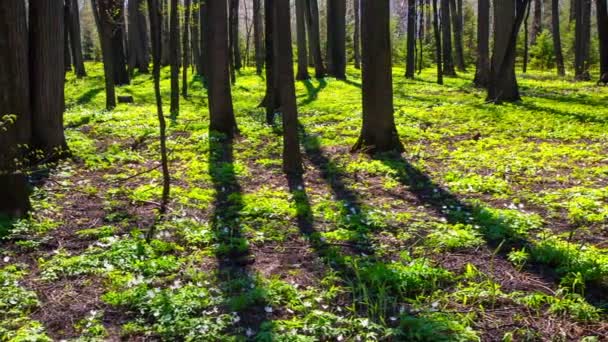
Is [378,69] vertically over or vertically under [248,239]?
over

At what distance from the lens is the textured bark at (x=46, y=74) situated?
788cm

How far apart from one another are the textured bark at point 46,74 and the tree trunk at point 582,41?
20.9 m

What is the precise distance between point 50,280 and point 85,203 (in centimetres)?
233

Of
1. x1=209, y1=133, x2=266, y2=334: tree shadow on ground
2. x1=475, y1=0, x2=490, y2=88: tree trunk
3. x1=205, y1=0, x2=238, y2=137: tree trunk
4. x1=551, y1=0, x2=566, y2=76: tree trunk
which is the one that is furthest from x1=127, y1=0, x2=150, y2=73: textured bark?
x1=551, y1=0, x2=566, y2=76: tree trunk

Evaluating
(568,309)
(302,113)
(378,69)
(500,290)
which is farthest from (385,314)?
(302,113)

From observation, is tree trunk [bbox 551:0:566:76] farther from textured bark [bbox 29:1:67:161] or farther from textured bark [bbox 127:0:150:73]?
textured bark [bbox 29:1:67:161]

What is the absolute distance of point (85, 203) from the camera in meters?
6.88

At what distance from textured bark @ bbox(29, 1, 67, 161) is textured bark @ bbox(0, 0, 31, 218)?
5.49ft

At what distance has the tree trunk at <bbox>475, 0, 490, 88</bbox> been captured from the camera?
18.2 metres

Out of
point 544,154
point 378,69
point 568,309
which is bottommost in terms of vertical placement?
point 568,309

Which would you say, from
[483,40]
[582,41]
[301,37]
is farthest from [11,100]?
[582,41]

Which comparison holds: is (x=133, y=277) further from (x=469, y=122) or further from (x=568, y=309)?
(x=469, y=122)

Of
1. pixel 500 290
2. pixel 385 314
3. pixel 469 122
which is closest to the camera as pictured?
pixel 385 314

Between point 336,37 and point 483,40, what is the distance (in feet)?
20.1
